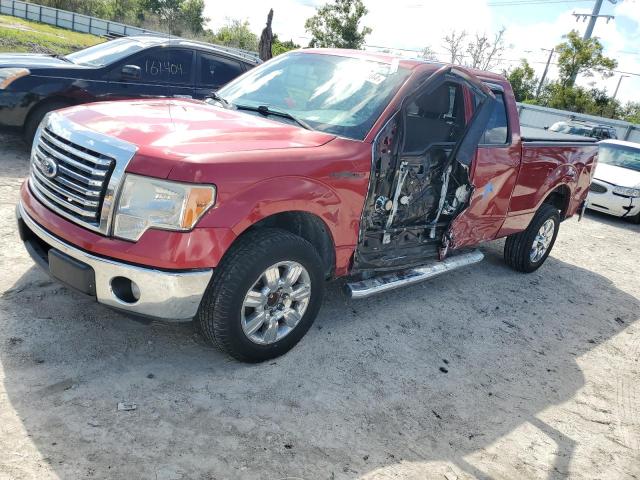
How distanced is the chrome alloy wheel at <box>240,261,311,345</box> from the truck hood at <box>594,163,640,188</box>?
9044 millimetres

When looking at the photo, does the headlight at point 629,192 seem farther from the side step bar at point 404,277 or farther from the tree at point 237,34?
the tree at point 237,34

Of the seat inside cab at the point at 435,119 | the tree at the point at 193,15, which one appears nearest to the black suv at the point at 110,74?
the seat inside cab at the point at 435,119

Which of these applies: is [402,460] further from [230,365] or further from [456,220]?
[456,220]

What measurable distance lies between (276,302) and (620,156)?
10.8 metres

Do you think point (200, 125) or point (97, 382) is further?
point (200, 125)

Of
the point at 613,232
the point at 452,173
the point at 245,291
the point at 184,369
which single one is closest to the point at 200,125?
the point at 245,291

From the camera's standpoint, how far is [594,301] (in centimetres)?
570

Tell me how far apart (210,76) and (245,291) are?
5373 mm

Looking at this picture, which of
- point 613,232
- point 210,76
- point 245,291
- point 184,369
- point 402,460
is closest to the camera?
point 402,460

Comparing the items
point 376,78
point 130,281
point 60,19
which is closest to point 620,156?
point 376,78

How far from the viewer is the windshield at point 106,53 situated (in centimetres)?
685

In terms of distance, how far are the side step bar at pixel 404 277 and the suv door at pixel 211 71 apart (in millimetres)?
4451

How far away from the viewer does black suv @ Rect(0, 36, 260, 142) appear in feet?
20.3

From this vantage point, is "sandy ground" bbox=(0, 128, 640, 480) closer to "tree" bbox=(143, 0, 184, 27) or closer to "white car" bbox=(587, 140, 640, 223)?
"white car" bbox=(587, 140, 640, 223)
